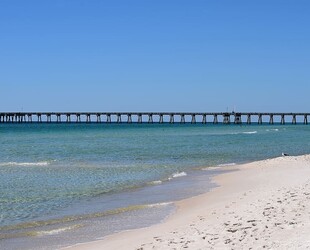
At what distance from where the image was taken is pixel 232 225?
31.3ft

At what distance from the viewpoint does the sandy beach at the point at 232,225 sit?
8.20 m

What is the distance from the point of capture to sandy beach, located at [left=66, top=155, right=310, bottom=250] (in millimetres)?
8195

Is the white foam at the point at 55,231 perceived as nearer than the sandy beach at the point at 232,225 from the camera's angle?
No

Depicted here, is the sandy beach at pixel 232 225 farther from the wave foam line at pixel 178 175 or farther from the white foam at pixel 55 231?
the wave foam line at pixel 178 175

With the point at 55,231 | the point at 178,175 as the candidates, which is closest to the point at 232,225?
the point at 55,231

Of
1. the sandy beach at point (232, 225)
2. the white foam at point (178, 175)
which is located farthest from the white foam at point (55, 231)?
the white foam at point (178, 175)

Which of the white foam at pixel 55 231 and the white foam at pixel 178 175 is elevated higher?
the white foam at pixel 55 231

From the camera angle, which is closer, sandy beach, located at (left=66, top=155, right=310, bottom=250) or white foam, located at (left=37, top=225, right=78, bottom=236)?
sandy beach, located at (left=66, top=155, right=310, bottom=250)

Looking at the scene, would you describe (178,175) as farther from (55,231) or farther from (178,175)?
(55,231)

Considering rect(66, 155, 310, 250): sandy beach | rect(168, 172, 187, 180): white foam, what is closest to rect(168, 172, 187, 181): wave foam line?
rect(168, 172, 187, 180): white foam

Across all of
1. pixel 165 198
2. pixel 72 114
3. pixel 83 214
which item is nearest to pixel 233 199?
pixel 165 198

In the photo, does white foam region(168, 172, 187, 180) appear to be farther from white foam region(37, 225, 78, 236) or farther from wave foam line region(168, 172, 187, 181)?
white foam region(37, 225, 78, 236)

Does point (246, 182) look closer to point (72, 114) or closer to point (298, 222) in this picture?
point (298, 222)

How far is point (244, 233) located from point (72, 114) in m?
140
